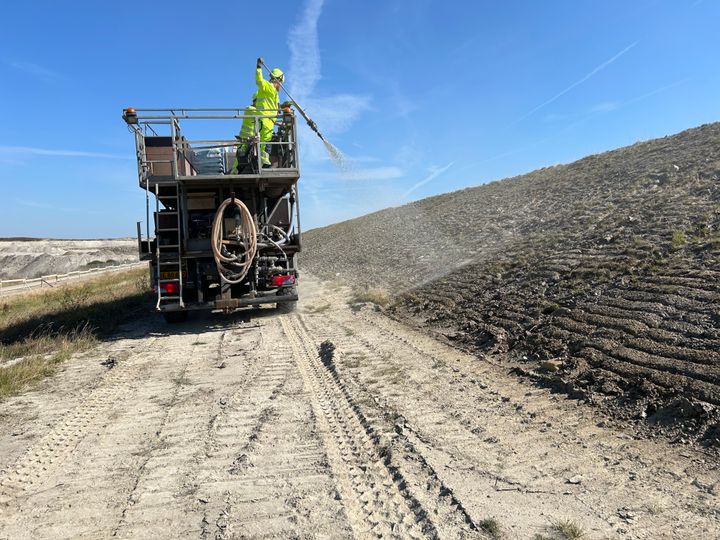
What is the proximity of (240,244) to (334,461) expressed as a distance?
6501mm

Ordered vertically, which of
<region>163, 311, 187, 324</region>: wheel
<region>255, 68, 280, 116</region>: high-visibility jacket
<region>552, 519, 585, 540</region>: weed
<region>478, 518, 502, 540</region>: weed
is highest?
<region>255, 68, 280, 116</region>: high-visibility jacket

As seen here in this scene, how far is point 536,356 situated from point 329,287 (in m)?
11.0

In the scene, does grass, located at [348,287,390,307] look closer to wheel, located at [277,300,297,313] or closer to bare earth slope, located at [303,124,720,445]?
bare earth slope, located at [303,124,720,445]

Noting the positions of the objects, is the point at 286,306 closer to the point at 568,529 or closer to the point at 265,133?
the point at 265,133

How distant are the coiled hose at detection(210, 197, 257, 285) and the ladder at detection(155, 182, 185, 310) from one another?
84 centimetres

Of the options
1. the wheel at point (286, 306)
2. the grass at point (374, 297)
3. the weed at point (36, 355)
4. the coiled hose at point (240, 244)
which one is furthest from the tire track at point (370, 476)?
the grass at point (374, 297)

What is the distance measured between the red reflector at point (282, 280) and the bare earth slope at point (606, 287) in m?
2.59

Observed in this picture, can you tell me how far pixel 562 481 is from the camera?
11.3 ft

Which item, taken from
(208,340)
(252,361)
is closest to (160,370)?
(252,361)

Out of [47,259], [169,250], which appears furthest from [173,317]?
[47,259]

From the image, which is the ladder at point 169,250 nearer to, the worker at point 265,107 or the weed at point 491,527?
the worker at point 265,107

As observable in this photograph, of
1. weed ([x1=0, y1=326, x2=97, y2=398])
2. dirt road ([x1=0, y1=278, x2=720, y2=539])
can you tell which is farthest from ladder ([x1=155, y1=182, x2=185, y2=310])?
dirt road ([x1=0, y1=278, x2=720, y2=539])

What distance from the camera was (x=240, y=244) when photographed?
9570 millimetres

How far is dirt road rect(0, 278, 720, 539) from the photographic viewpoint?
3016 millimetres
